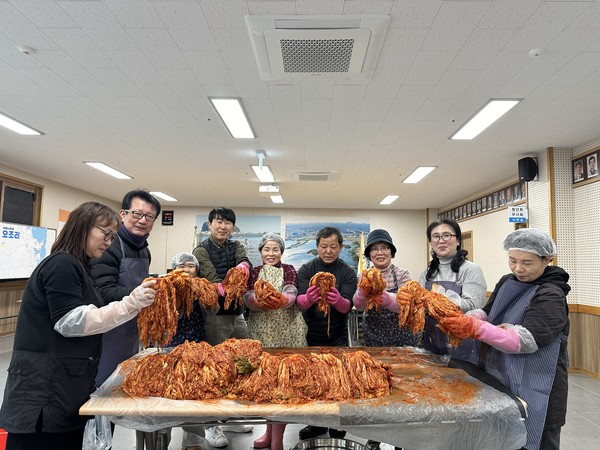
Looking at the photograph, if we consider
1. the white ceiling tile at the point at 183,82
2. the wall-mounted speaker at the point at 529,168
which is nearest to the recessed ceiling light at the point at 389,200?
the wall-mounted speaker at the point at 529,168

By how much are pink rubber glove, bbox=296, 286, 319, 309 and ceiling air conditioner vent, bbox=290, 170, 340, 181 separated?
209 inches

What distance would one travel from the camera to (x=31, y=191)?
867cm

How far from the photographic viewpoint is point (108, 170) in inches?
318

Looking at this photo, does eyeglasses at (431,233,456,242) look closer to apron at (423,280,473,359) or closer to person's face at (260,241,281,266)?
apron at (423,280,473,359)

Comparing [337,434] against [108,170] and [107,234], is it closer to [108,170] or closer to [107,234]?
[107,234]

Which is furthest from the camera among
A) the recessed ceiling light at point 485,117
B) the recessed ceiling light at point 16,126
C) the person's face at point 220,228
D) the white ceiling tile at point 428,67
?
the recessed ceiling light at point 16,126

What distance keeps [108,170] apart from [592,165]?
9.10 meters

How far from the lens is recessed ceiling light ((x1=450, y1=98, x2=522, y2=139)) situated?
4496 millimetres

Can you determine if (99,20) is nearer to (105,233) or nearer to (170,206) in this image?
(105,233)

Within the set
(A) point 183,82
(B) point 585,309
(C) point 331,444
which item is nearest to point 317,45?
(A) point 183,82

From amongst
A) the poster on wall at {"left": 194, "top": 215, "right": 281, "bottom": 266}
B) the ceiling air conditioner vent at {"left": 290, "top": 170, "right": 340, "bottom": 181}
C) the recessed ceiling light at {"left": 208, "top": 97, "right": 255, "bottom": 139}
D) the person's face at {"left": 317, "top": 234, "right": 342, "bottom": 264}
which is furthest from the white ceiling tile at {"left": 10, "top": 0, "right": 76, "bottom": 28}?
the poster on wall at {"left": 194, "top": 215, "right": 281, "bottom": 266}

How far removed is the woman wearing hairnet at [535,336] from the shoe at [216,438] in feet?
8.21

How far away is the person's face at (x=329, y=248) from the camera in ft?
10.3

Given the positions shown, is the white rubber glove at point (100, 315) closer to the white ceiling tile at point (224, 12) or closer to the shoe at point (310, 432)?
the white ceiling tile at point (224, 12)
